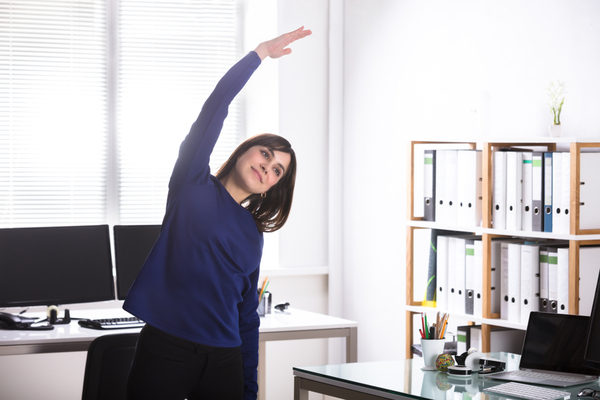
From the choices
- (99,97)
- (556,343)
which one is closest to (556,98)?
(556,343)

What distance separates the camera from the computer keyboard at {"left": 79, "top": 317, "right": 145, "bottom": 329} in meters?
3.16

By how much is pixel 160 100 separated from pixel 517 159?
241 cm

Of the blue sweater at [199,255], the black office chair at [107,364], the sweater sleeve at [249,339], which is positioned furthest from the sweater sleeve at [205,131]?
the black office chair at [107,364]

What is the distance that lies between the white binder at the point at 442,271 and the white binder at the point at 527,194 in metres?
0.43

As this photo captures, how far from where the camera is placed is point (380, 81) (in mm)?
4195

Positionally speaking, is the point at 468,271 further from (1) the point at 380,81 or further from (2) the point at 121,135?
(2) the point at 121,135

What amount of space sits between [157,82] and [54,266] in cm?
152

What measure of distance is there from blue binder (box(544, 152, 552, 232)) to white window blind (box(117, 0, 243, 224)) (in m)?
2.39

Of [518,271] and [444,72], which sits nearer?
[518,271]

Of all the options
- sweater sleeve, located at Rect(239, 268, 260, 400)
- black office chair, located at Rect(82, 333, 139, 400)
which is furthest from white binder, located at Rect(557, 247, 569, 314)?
black office chair, located at Rect(82, 333, 139, 400)

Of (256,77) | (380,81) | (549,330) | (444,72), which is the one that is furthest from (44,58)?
(549,330)

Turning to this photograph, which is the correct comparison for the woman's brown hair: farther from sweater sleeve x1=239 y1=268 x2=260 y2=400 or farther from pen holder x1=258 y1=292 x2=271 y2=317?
pen holder x1=258 y1=292 x2=271 y2=317

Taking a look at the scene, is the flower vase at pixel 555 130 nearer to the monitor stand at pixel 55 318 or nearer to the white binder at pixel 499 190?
the white binder at pixel 499 190

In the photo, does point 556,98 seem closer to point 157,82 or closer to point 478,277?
point 478,277
